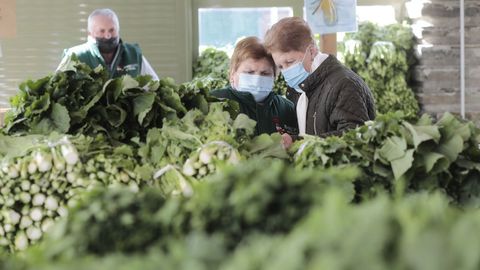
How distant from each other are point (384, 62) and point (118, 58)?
116 inches

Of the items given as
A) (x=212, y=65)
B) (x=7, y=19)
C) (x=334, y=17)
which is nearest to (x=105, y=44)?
(x=212, y=65)

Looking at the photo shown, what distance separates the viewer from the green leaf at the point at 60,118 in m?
2.88

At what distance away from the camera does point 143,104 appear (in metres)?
3.05

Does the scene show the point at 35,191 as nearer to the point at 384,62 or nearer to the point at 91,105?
the point at 91,105

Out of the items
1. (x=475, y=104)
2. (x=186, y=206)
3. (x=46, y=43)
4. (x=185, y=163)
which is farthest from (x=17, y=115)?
(x=475, y=104)

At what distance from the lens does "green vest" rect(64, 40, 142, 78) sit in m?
6.38

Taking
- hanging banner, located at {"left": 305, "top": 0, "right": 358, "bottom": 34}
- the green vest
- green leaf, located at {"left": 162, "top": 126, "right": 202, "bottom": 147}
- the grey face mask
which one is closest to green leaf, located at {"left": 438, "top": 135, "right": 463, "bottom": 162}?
green leaf, located at {"left": 162, "top": 126, "right": 202, "bottom": 147}

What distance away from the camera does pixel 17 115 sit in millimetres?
3033

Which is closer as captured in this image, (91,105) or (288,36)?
(91,105)

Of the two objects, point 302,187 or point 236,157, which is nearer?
point 302,187

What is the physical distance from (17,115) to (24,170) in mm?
639

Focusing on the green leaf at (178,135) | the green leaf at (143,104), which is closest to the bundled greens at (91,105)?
the green leaf at (143,104)

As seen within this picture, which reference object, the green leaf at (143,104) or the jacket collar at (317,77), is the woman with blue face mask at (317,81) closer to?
the jacket collar at (317,77)

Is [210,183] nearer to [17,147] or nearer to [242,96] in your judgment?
[17,147]
